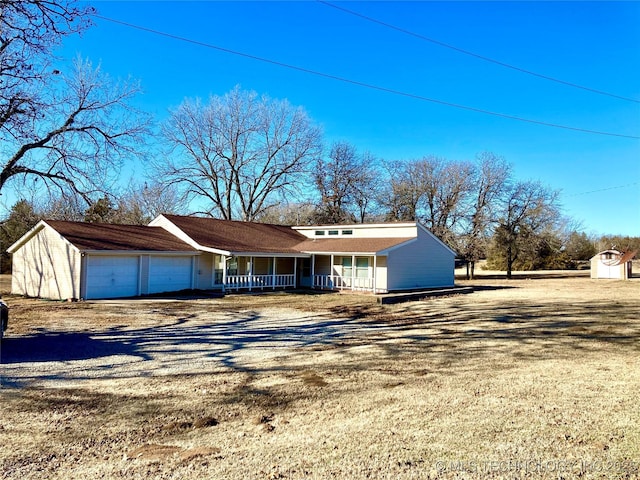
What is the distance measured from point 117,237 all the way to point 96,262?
8.38 feet

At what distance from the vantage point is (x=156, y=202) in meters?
47.0

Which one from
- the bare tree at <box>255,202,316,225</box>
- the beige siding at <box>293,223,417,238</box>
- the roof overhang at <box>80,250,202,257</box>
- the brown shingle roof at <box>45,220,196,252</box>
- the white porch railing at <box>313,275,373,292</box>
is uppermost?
the bare tree at <box>255,202,316,225</box>

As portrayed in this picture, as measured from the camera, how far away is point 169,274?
22844 mm

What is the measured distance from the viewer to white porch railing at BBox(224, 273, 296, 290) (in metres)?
24.6

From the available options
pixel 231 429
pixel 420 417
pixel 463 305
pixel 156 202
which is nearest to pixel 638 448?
pixel 420 417

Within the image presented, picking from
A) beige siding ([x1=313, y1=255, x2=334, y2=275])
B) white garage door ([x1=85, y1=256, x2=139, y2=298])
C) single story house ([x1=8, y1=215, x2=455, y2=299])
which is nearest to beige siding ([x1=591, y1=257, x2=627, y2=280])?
single story house ([x1=8, y1=215, x2=455, y2=299])

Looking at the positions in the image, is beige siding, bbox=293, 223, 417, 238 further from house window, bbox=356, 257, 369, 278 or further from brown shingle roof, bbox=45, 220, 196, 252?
brown shingle roof, bbox=45, 220, 196, 252

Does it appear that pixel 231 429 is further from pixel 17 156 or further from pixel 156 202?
pixel 156 202

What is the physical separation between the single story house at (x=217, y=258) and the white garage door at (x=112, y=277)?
0.04m

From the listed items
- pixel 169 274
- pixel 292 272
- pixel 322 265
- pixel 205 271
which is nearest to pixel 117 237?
pixel 169 274

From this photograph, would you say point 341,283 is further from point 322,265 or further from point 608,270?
point 608,270

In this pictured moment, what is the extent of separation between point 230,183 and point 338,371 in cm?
3906

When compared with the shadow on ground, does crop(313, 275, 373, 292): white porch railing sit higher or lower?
higher

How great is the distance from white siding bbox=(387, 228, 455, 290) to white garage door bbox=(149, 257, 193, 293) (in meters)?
10.5
